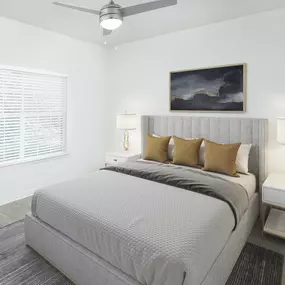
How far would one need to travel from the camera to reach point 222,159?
9.27 feet

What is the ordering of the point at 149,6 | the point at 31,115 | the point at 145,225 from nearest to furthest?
the point at 145,225, the point at 149,6, the point at 31,115

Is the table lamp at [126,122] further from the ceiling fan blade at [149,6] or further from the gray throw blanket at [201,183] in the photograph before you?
the ceiling fan blade at [149,6]

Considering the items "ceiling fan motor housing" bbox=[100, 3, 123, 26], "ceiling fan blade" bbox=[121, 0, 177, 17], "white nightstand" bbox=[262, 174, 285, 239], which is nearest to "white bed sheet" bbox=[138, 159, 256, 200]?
"white nightstand" bbox=[262, 174, 285, 239]

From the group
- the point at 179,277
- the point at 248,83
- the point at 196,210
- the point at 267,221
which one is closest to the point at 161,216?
the point at 196,210

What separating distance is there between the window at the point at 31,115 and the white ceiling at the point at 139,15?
780 mm

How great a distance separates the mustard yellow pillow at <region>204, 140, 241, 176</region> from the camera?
2789mm

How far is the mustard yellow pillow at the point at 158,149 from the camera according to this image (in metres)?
3.46

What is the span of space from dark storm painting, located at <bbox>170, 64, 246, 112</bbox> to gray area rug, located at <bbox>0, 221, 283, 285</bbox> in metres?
1.86

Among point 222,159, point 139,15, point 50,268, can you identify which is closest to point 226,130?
point 222,159

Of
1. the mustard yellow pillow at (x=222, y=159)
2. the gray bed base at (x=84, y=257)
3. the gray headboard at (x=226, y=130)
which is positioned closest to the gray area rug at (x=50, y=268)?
A: the gray bed base at (x=84, y=257)

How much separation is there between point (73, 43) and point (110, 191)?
9.74ft

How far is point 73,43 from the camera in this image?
405 cm

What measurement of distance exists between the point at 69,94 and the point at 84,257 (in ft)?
9.91

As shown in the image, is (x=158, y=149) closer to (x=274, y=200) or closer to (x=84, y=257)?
(x=274, y=200)
